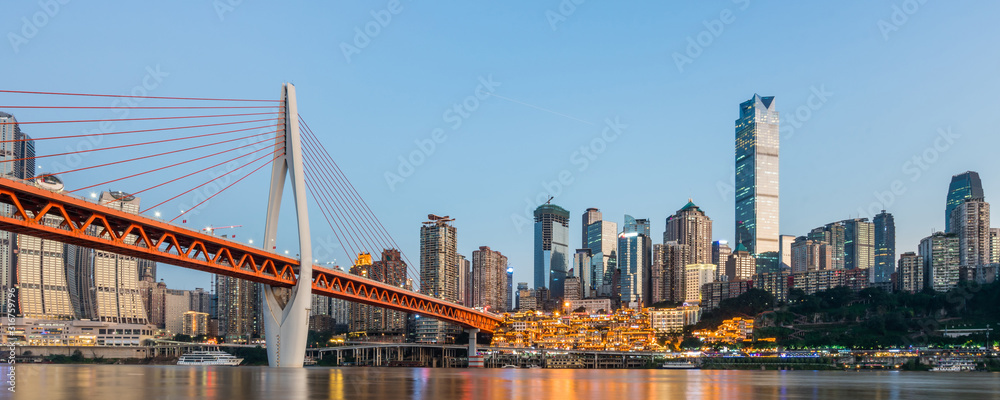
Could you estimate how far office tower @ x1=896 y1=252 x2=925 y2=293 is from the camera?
180m

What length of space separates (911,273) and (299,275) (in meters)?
158

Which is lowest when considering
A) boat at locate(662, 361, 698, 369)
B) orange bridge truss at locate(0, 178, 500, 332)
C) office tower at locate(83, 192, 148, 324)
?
boat at locate(662, 361, 698, 369)

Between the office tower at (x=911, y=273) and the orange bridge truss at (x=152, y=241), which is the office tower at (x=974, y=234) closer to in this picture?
the office tower at (x=911, y=273)

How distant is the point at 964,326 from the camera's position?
425 ft

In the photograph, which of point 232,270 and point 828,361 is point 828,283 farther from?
point 232,270

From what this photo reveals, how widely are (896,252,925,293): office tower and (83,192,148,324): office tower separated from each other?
161m

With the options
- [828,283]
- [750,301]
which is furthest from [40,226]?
[828,283]

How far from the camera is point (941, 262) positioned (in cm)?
17862

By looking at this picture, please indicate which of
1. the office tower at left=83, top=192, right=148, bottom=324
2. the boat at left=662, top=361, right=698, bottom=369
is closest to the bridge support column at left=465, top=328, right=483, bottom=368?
the boat at left=662, top=361, right=698, bottom=369

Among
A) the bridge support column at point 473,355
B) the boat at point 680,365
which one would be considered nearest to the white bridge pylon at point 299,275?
the bridge support column at point 473,355

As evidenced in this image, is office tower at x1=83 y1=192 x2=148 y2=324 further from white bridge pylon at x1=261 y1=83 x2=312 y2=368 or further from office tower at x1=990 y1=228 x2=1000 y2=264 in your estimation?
office tower at x1=990 y1=228 x2=1000 y2=264

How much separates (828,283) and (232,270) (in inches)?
6196

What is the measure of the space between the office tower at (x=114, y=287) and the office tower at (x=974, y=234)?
570ft

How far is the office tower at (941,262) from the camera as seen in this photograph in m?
176
